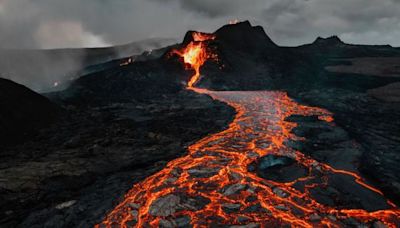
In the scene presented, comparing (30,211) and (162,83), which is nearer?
(30,211)

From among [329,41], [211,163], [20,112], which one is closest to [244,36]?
[329,41]

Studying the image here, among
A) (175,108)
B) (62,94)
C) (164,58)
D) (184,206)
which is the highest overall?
(164,58)

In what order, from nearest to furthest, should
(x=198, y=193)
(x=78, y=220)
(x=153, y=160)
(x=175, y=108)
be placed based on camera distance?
1. (x=78, y=220)
2. (x=198, y=193)
3. (x=153, y=160)
4. (x=175, y=108)

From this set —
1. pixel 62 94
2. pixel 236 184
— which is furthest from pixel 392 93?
pixel 62 94

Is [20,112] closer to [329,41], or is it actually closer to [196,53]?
[196,53]

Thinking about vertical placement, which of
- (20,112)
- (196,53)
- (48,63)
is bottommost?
(20,112)

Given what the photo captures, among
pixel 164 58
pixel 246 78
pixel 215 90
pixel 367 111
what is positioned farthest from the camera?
pixel 164 58

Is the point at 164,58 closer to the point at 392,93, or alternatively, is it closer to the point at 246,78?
the point at 246,78
